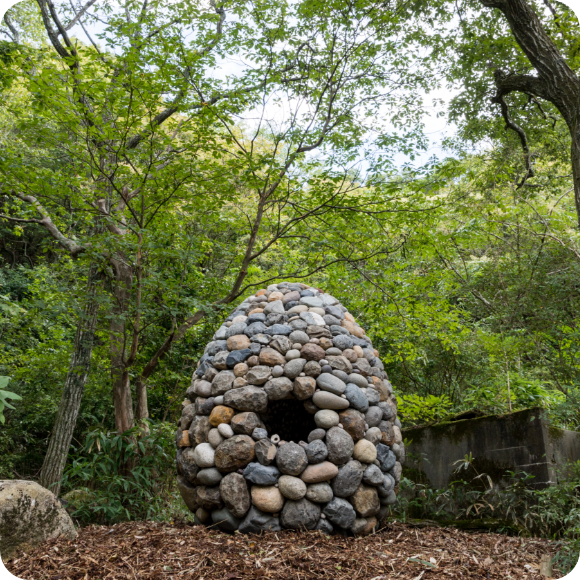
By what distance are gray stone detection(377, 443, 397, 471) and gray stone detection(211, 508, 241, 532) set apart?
1051mm

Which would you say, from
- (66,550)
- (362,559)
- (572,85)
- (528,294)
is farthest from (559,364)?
(66,550)

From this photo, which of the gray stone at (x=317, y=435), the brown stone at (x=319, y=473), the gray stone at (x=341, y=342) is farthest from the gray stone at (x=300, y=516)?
the gray stone at (x=341, y=342)

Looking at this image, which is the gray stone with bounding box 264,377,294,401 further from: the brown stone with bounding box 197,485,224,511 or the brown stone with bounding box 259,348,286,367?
the brown stone with bounding box 197,485,224,511

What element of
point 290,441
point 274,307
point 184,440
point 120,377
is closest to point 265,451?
point 290,441

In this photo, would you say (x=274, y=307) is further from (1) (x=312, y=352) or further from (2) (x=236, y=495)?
(2) (x=236, y=495)

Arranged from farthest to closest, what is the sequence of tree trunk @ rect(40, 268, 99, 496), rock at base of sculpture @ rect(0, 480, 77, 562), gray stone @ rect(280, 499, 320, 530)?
tree trunk @ rect(40, 268, 99, 496) → gray stone @ rect(280, 499, 320, 530) → rock at base of sculpture @ rect(0, 480, 77, 562)

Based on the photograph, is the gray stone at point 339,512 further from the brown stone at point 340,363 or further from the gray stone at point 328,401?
the brown stone at point 340,363

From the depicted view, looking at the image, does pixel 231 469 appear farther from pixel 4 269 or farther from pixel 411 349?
pixel 4 269

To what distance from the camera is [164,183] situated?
485cm

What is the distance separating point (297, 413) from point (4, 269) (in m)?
9.32

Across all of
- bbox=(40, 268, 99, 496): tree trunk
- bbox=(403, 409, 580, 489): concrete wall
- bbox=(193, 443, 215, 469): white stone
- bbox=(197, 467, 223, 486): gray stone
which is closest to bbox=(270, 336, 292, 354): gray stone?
bbox=(193, 443, 215, 469): white stone

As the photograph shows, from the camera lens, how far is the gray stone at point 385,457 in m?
3.33

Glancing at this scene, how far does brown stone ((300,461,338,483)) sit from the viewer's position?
3.01 metres

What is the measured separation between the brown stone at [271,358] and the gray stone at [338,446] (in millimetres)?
593
